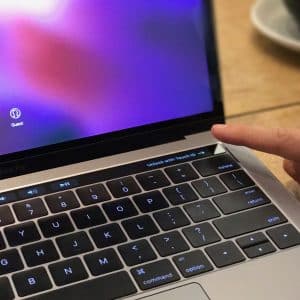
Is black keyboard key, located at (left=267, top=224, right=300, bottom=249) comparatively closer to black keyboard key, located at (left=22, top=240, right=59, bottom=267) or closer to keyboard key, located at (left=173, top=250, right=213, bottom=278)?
keyboard key, located at (left=173, top=250, right=213, bottom=278)

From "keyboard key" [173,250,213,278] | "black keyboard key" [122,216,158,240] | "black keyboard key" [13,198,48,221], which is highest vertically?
"black keyboard key" [13,198,48,221]

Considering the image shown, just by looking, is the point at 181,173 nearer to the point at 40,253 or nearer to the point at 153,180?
the point at 153,180

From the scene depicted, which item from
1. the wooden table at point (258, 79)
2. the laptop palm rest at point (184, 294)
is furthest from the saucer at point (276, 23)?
the laptop palm rest at point (184, 294)

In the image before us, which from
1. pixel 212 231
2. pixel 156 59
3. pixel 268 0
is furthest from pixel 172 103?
pixel 268 0

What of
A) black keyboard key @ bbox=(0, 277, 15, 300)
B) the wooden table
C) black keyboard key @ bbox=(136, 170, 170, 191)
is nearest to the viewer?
black keyboard key @ bbox=(0, 277, 15, 300)

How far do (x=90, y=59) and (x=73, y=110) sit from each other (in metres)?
0.05

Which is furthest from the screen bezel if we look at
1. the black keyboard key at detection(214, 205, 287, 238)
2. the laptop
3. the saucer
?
the saucer

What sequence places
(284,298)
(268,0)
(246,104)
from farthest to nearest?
(268,0) < (246,104) < (284,298)

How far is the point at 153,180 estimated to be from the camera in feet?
1.89

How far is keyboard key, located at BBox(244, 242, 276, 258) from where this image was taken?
1.67ft

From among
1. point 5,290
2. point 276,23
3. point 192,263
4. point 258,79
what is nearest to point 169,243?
point 192,263

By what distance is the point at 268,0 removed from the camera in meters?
0.93

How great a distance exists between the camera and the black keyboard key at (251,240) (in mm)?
518

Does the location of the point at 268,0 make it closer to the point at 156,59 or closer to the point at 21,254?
the point at 156,59
